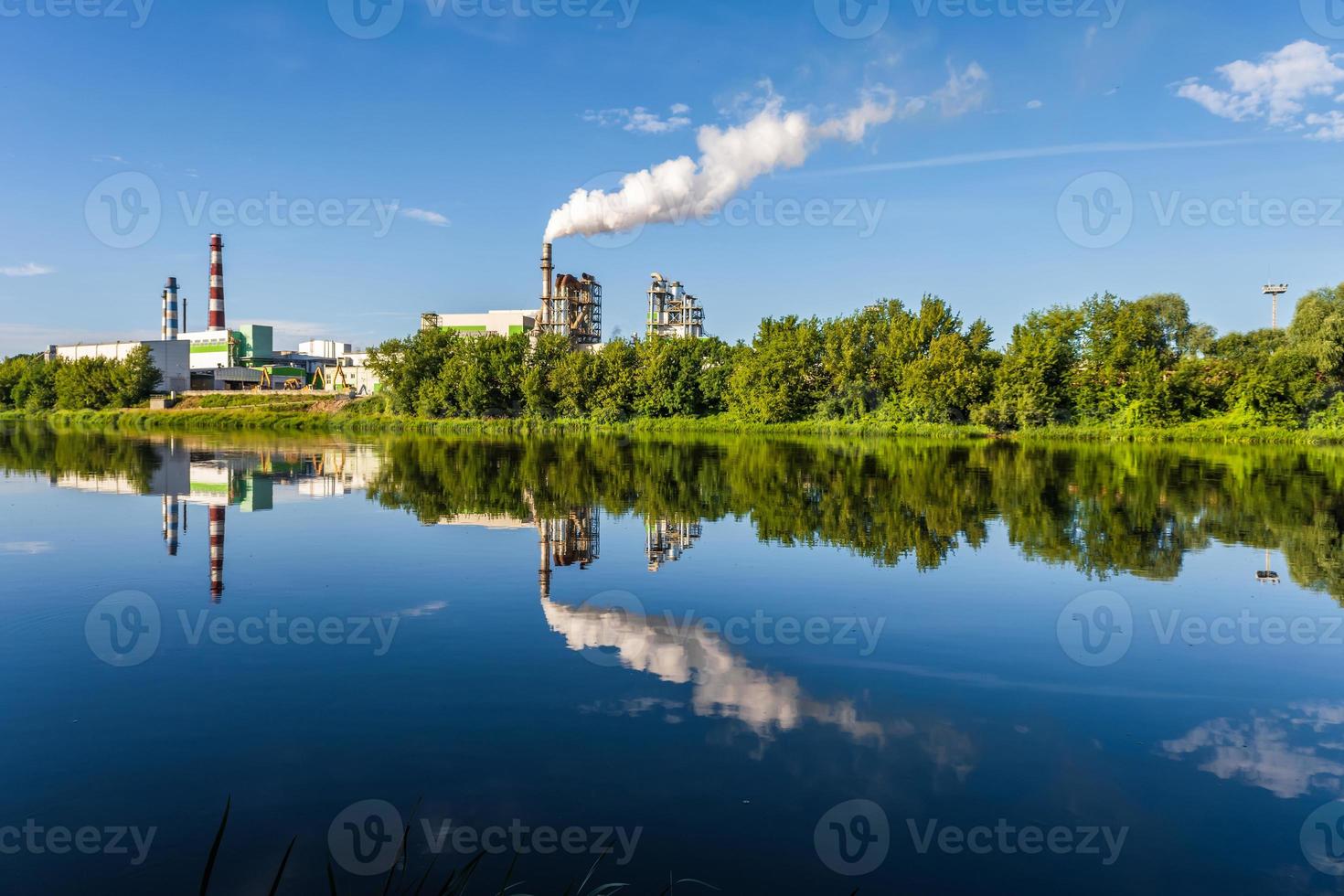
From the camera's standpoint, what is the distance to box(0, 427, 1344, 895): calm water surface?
5.02m

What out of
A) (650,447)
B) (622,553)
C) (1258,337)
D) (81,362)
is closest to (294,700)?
(622,553)

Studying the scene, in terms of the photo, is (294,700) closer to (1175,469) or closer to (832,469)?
(832,469)

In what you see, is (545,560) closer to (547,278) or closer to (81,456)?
(81,456)

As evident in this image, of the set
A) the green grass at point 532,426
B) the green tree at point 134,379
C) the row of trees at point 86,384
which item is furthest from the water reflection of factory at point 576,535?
the row of trees at point 86,384

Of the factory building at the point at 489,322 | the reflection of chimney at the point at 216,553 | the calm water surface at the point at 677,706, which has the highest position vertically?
the factory building at the point at 489,322

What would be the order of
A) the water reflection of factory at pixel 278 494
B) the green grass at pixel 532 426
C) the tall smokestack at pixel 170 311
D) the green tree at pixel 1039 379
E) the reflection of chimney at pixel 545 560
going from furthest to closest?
the tall smokestack at pixel 170 311 < the green tree at pixel 1039 379 < the green grass at pixel 532 426 < the water reflection of factory at pixel 278 494 < the reflection of chimney at pixel 545 560

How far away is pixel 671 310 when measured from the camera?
9212 cm

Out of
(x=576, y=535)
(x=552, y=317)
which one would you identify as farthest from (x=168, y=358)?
(x=576, y=535)

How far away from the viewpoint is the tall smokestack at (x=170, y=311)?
362 ft

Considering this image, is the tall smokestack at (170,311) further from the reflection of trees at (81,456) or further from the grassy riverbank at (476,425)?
the reflection of trees at (81,456)

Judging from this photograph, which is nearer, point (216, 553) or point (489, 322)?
point (216, 553)

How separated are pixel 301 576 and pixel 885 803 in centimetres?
A: 957

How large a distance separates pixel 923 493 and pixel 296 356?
353 feet

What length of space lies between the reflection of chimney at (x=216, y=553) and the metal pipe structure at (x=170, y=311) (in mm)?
109203
